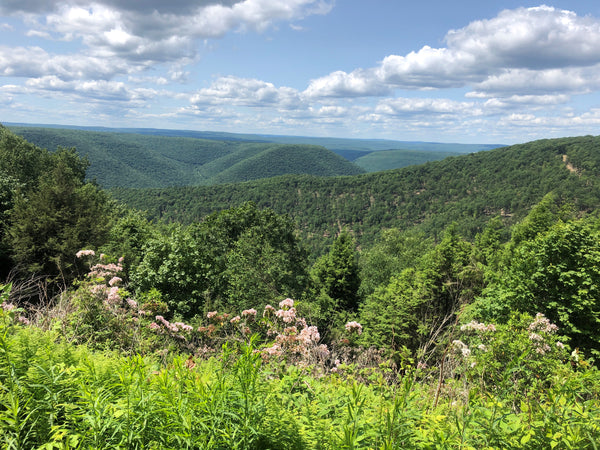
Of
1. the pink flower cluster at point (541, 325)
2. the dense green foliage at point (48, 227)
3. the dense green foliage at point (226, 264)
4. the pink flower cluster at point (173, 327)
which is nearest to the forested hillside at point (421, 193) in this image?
the dense green foliage at point (226, 264)

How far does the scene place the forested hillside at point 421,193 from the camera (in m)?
94.2

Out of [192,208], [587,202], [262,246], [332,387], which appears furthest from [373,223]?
[332,387]

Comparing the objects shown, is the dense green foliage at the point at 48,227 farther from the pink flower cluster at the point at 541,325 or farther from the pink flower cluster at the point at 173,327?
the pink flower cluster at the point at 541,325

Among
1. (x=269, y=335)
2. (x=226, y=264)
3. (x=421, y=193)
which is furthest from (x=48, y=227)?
(x=421, y=193)

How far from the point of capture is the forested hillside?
309 ft

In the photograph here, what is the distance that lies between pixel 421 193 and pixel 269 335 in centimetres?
12792

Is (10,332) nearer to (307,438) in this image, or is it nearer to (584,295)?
(307,438)

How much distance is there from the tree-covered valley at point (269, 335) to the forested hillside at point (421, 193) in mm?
64582

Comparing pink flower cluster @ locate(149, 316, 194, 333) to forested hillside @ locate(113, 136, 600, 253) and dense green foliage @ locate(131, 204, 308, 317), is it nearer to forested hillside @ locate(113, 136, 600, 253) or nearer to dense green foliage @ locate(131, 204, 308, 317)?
dense green foliage @ locate(131, 204, 308, 317)

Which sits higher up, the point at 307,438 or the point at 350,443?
the point at 350,443

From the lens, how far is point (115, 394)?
90.5 inches

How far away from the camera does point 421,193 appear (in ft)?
405

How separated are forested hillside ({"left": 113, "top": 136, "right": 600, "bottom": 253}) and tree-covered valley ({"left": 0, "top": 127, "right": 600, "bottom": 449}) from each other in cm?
6458

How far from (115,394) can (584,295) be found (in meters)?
12.6
